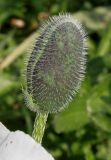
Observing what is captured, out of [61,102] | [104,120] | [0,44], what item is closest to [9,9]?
[0,44]

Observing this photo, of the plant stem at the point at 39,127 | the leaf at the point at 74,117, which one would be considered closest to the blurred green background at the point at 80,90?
the leaf at the point at 74,117

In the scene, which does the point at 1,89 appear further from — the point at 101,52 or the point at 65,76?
the point at 65,76

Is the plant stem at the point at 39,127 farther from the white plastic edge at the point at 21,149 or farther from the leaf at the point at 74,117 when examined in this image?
the leaf at the point at 74,117

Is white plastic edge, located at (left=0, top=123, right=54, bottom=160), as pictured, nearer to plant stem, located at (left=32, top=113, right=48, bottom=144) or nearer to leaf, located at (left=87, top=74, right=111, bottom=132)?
plant stem, located at (left=32, top=113, right=48, bottom=144)

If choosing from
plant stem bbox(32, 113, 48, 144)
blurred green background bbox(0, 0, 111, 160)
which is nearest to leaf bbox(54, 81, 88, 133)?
blurred green background bbox(0, 0, 111, 160)

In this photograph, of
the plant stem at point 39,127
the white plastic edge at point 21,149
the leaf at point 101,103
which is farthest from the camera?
the leaf at point 101,103

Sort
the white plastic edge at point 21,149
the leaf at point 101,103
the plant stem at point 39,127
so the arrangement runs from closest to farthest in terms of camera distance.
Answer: the white plastic edge at point 21,149 < the plant stem at point 39,127 < the leaf at point 101,103

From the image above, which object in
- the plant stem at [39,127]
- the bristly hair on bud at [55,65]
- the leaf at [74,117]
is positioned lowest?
the leaf at [74,117]

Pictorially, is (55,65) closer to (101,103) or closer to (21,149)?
(21,149)

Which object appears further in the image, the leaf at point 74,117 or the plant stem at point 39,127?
the leaf at point 74,117
